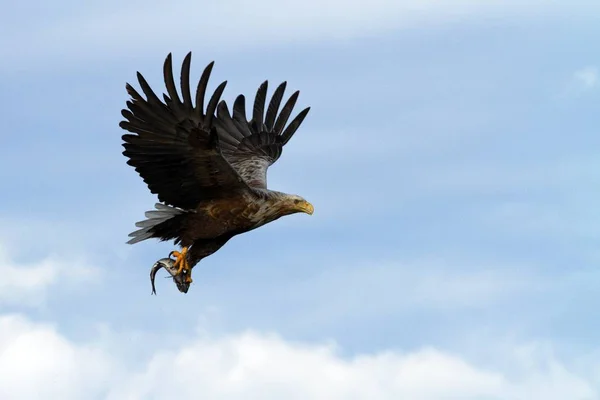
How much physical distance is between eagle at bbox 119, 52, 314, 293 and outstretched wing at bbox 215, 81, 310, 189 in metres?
1.79

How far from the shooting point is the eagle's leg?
14953 millimetres

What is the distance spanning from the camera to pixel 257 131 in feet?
58.0

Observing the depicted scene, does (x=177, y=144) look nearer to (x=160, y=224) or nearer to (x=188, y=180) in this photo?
(x=188, y=180)

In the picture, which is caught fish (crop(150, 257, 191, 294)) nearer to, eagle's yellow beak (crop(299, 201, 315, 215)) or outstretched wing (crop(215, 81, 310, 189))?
eagle's yellow beak (crop(299, 201, 315, 215))

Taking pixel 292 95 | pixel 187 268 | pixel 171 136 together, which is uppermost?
pixel 292 95

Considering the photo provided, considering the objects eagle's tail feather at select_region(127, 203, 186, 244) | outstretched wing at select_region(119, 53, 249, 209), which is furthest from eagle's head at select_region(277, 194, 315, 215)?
eagle's tail feather at select_region(127, 203, 186, 244)

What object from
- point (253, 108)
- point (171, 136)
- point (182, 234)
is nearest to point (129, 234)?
point (182, 234)

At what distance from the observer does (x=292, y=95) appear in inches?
707

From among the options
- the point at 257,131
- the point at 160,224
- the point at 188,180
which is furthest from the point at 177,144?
the point at 257,131

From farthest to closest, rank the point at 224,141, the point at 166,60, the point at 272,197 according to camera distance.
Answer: the point at 224,141 → the point at 272,197 → the point at 166,60

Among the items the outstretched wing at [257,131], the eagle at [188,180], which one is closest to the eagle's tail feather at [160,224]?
the eagle at [188,180]

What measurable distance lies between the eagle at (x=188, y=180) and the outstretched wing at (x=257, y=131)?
1.79m

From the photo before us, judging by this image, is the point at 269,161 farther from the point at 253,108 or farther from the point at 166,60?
the point at 166,60

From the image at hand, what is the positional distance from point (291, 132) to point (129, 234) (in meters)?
3.46
